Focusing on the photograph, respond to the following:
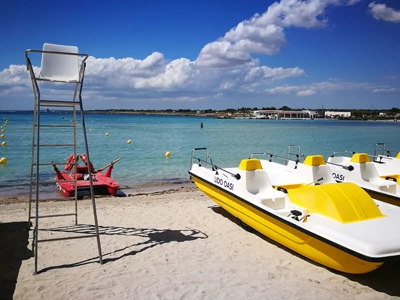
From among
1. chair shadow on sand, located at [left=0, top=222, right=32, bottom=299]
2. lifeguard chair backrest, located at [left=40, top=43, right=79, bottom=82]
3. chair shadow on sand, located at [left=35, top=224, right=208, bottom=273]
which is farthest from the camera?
chair shadow on sand, located at [left=35, top=224, right=208, bottom=273]

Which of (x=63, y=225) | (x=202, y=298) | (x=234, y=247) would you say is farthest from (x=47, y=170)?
(x=202, y=298)

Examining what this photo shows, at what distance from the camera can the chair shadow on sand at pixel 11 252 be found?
4.53m

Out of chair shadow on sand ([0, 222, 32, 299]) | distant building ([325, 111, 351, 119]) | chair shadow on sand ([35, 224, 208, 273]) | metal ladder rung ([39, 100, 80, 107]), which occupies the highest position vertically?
distant building ([325, 111, 351, 119])

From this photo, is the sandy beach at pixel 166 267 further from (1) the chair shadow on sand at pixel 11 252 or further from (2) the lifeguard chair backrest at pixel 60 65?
(2) the lifeguard chair backrest at pixel 60 65

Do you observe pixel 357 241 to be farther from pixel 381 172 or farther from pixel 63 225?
pixel 381 172

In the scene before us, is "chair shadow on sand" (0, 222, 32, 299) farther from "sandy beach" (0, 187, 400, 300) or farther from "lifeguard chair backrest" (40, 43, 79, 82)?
"lifeguard chair backrest" (40, 43, 79, 82)

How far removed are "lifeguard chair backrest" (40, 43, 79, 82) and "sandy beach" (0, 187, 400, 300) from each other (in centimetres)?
290

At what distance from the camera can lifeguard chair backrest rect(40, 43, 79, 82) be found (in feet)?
15.9

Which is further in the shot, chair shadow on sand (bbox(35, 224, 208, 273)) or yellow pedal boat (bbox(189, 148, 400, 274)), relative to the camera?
chair shadow on sand (bbox(35, 224, 208, 273))

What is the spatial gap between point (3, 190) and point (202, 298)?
11.0 meters

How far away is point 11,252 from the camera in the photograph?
219 inches

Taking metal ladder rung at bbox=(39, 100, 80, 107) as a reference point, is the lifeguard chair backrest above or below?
above

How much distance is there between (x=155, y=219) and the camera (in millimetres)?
7863

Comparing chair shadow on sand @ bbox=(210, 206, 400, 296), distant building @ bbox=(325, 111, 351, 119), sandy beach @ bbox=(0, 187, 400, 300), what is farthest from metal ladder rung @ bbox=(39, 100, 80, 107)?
distant building @ bbox=(325, 111, 351, 119)
